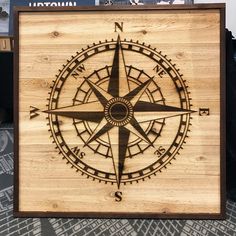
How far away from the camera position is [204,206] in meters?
1.46

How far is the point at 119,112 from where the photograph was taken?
146 centimetres

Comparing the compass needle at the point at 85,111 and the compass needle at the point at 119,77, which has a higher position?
the compass needle at the point at 119,77

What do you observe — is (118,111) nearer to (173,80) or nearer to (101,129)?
(101,129)

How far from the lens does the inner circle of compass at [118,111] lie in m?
1.45

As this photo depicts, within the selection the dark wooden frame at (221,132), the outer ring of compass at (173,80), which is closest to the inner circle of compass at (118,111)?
the outer ring of compass at (173,80)

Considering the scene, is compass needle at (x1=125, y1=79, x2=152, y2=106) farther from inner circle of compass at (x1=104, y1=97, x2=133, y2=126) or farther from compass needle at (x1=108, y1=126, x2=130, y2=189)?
compass needle at (x1=108, y1=126, x2=130, y2=189)

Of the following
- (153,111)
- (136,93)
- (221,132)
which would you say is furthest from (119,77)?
(221,132)

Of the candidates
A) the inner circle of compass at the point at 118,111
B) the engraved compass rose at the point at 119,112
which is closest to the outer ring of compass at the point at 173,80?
the engraved compass rose at the point at 119,112

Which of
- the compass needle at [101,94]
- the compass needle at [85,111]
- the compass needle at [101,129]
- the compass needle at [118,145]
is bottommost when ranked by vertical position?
the compass needle at [118,145]

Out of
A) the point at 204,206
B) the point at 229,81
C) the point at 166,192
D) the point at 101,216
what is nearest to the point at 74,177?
the point at 101,216

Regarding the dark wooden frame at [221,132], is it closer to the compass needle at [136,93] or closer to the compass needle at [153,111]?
the compass needle at [153,111]

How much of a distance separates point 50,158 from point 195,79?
2.26 ft

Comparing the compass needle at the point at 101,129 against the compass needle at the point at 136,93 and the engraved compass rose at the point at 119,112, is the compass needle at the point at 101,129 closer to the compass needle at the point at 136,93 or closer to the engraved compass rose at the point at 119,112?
the engraved compass rose at the point at 119,112

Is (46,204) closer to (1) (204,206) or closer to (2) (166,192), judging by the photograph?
(2) (166,192)
